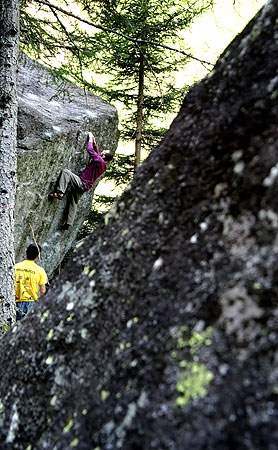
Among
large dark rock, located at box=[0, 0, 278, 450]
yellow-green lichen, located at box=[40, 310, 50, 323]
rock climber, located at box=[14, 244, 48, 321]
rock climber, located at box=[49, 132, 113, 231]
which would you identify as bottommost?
rock climber, located at box=[14, 244, 48, 321]

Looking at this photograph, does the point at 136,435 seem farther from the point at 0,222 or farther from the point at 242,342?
the point at 0,222

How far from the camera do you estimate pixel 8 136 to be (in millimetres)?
5723

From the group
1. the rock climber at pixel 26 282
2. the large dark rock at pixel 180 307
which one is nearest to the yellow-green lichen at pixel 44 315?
the large dark rock at pixel 180 307

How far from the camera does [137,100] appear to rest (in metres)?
16.6

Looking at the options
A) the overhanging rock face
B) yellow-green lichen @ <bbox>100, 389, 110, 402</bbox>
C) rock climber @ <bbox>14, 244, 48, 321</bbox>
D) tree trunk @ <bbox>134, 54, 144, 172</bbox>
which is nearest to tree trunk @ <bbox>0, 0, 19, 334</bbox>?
rock climber @ <bbox>14, 244, 48, 321</bbox>

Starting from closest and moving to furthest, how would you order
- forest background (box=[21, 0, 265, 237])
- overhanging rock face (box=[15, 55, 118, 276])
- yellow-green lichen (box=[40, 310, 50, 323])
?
yellow-green lichen (box=[40, 310, 50, 323]), overhanging rock face (box=[15, 55, 118, 276]), forest background (box=[21, 0, 265, 237])

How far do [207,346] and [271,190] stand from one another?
1.53ft

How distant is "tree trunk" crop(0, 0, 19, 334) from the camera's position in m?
5.50

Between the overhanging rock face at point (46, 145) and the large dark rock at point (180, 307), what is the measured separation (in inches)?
290

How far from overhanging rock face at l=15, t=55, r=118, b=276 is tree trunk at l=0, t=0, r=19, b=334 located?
7.88 ft

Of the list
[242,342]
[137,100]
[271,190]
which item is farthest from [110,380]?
[137,100]

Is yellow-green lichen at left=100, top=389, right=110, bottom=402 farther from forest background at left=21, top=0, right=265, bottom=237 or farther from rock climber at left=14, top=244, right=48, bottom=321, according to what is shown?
forest background at left=21, top=0, right=265, bottom=237

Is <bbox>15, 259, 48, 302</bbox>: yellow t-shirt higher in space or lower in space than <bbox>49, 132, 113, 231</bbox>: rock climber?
lower

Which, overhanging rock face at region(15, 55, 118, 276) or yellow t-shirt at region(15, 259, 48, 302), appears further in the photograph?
overhanging rock face at region(15, 55, 118, 276)
